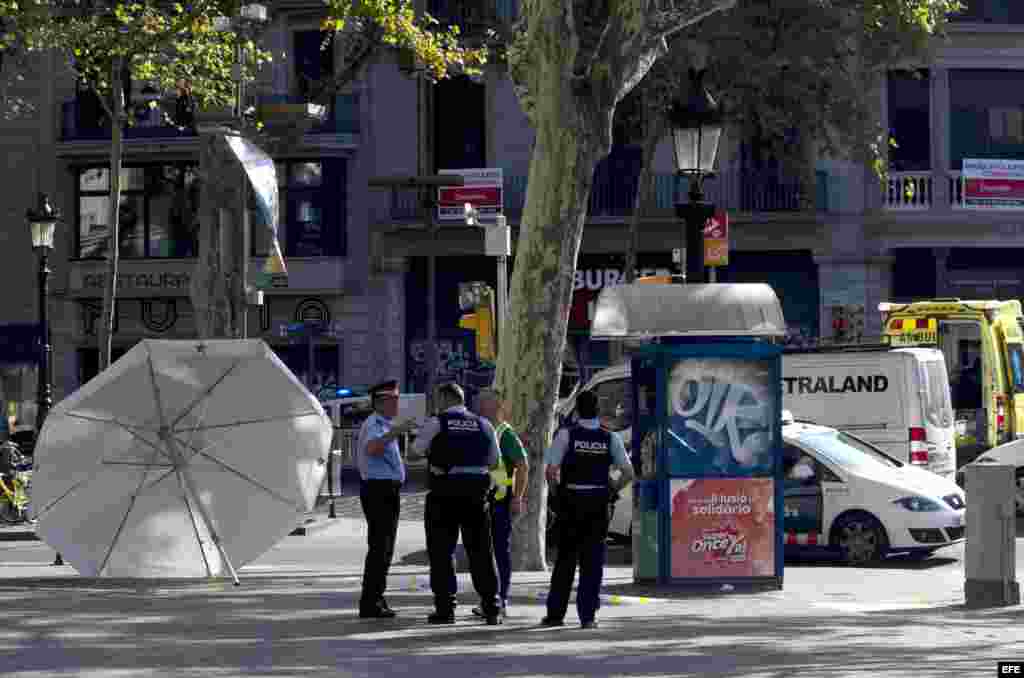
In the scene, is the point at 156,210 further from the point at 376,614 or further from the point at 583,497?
the point at 583,497

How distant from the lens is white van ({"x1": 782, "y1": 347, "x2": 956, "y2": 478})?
24109 millimetres

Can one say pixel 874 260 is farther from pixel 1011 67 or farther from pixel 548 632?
pixel 548 632

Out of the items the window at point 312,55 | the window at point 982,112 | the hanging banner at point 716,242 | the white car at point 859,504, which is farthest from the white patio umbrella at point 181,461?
the window at point 982,112

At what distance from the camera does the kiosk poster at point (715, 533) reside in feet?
55.4

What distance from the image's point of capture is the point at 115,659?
11.8 meters

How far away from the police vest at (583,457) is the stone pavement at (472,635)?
1.01m

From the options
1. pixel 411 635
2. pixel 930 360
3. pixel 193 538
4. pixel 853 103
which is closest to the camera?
pixel 411 635

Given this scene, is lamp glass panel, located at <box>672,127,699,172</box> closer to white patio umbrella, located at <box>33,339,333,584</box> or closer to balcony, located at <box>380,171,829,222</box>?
white patio umbrella, located at <box>33,339,333,584</box>

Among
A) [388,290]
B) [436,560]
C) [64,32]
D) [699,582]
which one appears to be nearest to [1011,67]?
[388,290]

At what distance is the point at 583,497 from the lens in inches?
532

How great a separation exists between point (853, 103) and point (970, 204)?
6.07m

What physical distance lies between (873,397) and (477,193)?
16.2 meters

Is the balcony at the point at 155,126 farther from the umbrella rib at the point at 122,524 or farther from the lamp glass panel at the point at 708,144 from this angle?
the umbrella rib at the point at 122,524

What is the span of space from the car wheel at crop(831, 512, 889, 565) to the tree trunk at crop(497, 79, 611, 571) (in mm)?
3346
